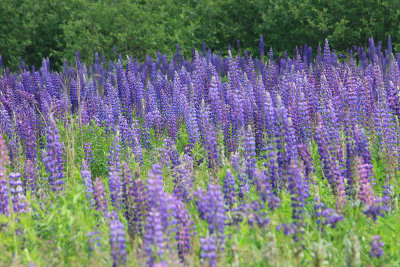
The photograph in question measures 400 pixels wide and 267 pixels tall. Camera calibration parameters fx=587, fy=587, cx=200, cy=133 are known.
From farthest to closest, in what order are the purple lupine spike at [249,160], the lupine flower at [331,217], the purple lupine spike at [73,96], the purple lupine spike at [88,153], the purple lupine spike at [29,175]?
the purple lupine spike at [73,96] < the purple lupine spike at [88,153] < the purple lupine spike at [29,175] < the purple lupine spike at [249,160] < the lupine flower at [331,217]

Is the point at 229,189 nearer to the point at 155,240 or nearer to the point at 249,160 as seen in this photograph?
the point at 249,160

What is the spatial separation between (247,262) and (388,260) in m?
1.09

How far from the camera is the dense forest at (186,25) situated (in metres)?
14.3

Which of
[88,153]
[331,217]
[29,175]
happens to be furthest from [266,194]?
[88,153]

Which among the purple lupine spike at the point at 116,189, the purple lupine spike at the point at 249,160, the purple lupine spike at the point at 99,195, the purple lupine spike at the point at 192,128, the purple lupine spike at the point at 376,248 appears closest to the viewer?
the purple lupine spike at the point at 376,248

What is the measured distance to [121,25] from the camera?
15766 millimetres

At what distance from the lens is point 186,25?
56.5 feet

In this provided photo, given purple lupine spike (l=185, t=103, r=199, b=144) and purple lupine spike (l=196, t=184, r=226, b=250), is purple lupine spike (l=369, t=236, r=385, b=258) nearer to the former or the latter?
purple lupine spike (l=196, t=184, r=226, b=250)

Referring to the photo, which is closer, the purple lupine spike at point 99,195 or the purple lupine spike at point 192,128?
the purple lupine spike at point 99,195

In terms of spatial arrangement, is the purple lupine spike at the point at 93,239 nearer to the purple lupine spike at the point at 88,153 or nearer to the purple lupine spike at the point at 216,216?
the purple lupine spike at the point at 216,216

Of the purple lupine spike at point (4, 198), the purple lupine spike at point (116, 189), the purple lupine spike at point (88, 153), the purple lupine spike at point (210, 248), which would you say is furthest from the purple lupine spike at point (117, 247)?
the purple lupine spike at point (88, 153)

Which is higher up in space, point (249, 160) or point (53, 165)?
point (53, 165)

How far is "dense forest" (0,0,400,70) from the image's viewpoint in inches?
563

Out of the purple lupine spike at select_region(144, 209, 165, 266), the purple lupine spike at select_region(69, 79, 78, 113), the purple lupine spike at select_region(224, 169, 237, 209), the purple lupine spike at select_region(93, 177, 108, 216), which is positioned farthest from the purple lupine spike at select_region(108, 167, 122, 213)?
the purple lupine spike at select_region(69, 79, 78, 113)
